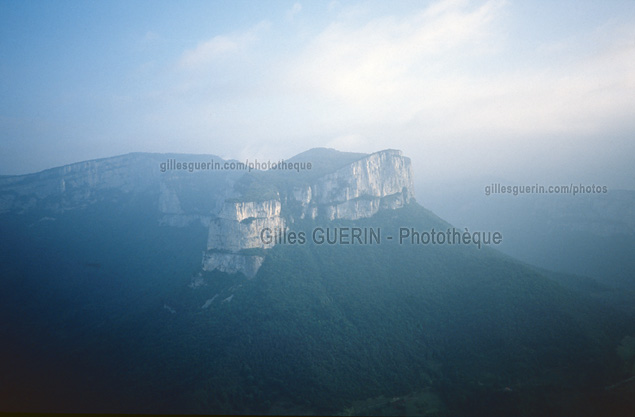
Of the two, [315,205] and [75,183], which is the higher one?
[75,183]

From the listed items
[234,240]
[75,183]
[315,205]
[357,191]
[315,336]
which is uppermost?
[75,183]

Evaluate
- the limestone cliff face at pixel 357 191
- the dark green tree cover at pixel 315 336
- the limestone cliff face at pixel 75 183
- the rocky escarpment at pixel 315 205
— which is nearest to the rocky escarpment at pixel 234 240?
the rocky escarpment at pixel 315 205

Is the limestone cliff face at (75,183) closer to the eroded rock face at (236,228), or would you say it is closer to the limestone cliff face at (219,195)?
the limestone cliff face at (219,195)

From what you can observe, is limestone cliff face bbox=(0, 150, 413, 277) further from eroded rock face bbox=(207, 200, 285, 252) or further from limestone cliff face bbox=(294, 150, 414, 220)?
eroded rock face bbox=(207, 200, 285, 252)

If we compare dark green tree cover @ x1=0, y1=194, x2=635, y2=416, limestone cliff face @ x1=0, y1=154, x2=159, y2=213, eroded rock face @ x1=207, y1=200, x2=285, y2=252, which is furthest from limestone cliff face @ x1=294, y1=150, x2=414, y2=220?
limestone cliff face @ x1=0, y1=154, x2=159, y2=213

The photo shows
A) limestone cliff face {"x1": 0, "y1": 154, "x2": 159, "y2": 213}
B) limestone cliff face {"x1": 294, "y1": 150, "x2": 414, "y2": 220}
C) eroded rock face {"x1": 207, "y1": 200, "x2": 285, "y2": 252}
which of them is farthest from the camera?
limestone cliff face {"x1": 0, "y1": 154, "x2": 159, "y2": 213}

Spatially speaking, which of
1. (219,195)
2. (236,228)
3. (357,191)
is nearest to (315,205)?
(357,191)

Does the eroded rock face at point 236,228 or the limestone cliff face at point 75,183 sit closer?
the eroded rock face at point 236,228

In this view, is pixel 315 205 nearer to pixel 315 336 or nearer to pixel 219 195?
pixel 219 195
